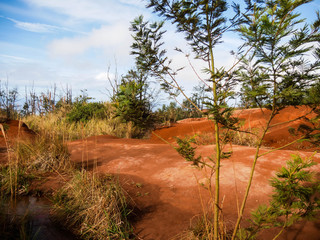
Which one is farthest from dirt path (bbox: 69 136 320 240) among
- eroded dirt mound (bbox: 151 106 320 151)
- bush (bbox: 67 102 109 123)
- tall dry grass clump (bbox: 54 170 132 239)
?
bush (bbox: 67 102 109 123)

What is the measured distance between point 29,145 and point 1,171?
784 millimetres

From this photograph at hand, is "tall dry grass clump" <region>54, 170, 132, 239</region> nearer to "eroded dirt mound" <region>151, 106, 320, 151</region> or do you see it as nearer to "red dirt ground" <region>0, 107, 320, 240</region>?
"red dirt ground" <region>0, 107, 320, 240</region>

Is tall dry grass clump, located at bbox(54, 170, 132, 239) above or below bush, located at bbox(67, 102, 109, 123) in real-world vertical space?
below

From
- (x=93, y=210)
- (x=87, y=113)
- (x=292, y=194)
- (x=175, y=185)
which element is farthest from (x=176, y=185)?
(x=87, y=113)

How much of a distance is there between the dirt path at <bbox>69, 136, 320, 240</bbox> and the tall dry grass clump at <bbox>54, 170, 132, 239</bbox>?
26 centimetres

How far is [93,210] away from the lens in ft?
8.88

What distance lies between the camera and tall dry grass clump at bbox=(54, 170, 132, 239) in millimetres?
2496

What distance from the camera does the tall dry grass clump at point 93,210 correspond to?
250 cm

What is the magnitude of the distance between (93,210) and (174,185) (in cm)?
144

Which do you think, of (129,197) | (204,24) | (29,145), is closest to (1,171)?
(29,145)

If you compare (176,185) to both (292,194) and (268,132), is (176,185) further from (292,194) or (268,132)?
(268,132)

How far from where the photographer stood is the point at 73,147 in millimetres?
6203

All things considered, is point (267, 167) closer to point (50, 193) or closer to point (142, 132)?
point (50, 193)

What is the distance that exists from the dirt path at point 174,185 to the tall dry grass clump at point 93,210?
259mm
